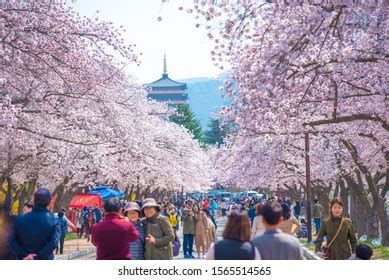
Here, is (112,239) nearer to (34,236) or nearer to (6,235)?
(34,236)

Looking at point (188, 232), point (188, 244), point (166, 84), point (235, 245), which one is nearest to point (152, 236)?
point (235, 245)

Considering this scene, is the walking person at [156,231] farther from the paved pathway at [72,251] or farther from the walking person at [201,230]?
the walking person at [201,230]

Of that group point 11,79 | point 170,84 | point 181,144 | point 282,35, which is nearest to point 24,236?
point 282,35

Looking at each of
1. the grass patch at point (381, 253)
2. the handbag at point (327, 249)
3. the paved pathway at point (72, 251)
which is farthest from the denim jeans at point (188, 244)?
the handbag at point (327, 249)

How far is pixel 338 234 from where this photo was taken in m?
9.21

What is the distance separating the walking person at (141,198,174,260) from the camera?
9.46 metres

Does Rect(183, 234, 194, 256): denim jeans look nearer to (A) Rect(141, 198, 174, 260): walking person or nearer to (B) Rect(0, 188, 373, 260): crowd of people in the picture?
(B) Rect(0, 188, 373, 260): crowd of people

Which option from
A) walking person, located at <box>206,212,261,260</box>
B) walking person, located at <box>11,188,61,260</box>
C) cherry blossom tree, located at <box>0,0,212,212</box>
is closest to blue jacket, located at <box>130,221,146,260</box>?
walking person, located at <box>11,188,61,260</box>

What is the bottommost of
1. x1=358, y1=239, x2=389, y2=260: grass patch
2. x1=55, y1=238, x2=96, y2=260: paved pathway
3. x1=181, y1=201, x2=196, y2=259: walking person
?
x1=55, y1=238, x2=96, y2=260: paved pathway

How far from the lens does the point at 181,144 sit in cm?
6062

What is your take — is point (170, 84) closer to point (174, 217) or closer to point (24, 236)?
point (174, 217)

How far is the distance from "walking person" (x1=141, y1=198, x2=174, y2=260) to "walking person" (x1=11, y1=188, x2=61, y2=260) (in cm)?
170
